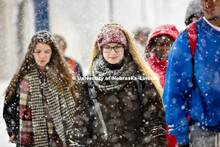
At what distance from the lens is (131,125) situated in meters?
3.55

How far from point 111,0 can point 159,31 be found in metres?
24.9

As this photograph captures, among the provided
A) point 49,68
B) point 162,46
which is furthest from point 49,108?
point 162,46

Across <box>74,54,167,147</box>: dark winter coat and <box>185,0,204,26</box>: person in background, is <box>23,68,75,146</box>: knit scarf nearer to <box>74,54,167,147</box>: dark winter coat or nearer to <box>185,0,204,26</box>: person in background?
<box>74,54,167,147</box>: dark winter coat

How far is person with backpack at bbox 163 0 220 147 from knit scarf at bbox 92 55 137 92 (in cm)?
79

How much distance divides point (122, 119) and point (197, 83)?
103cm

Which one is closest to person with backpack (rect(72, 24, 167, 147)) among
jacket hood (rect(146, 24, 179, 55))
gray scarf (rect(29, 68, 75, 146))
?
jacket hood (rect(146, 24, 179, 55))

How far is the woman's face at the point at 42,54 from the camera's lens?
4.85 m

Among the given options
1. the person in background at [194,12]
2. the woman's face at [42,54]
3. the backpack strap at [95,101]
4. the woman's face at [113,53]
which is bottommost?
the backpack strap at [95,101]

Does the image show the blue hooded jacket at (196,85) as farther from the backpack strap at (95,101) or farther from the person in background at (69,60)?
the person in background at (69,60)

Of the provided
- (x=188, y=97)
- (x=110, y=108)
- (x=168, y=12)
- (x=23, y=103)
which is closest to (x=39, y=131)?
(x=23, y=103)

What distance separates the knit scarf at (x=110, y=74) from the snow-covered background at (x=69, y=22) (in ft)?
15.5

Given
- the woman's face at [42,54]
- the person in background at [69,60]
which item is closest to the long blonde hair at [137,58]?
the woman's face at [42,54]

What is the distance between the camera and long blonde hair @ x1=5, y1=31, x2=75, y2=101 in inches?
190

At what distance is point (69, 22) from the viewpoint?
2584 centimetres
